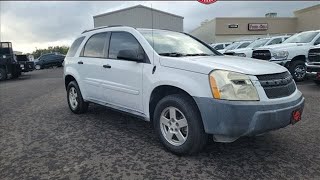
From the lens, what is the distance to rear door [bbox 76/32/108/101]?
5640mm

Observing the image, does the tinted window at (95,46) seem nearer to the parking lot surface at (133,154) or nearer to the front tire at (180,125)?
the parking lot surface at (133,154)

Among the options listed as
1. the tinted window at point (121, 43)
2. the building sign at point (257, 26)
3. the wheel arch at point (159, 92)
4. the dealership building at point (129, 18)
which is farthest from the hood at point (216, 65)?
the building sign at point (257, 26)

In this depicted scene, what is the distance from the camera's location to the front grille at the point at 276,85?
369cm

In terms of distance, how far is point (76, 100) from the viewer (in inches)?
264

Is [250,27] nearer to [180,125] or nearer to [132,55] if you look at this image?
[132,55]

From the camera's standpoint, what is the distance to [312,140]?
4.63 meters

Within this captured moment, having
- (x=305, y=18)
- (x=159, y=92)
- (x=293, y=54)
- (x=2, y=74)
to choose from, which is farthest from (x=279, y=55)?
(x=305, y=18)

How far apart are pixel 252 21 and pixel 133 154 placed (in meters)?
42.4

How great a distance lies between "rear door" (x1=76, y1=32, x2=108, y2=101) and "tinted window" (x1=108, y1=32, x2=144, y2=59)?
0.78 feet

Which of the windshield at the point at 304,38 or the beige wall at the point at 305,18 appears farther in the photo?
the beige wall at the point at 305,18

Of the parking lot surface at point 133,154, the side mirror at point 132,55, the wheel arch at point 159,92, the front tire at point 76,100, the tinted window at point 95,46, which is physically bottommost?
the parking lot surface at point 133,154

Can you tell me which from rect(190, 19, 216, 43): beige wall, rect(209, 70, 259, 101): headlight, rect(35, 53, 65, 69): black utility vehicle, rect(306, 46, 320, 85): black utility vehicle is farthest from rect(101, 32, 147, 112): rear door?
rect(190, 19, 216, 43): beige wall

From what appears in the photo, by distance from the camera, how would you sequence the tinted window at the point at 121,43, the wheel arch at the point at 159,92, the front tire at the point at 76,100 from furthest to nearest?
the front tire at the point at 76,100 < the tinted window at the point at 121,43 < the wheel arch at the point at 159,92

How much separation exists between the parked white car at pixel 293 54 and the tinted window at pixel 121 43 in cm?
719
